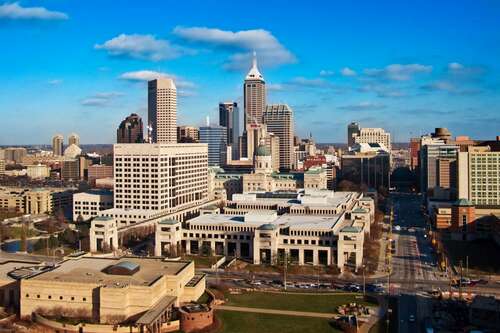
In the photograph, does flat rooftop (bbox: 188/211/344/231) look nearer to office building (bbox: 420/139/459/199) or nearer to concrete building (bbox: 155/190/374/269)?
concrete building (bbox: 155/190/374/269)

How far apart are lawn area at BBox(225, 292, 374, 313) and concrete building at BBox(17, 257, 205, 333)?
5.59m

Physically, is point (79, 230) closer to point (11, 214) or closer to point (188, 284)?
point (11, 214)

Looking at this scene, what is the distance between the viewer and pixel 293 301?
2805 inches

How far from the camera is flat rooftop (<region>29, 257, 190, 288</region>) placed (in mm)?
65250

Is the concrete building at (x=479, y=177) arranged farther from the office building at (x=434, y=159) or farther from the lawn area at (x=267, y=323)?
the lawn area at (x=267, y=323)

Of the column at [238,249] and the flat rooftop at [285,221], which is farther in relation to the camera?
the flat rooftop at [285,221]

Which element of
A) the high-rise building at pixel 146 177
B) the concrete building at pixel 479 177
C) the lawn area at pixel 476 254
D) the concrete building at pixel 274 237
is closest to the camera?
the lawn area at pixel 476 254

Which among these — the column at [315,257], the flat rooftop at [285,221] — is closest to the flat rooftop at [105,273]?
the column at [315,257]

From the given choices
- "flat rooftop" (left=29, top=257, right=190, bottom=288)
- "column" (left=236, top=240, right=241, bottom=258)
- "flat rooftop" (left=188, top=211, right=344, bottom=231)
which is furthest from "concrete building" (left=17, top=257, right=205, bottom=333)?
"flat rooftop" (left=188, top=211, right=344, bottom=231)

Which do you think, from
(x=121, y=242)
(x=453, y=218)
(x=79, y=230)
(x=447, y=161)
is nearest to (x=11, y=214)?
(x=79, y=230)

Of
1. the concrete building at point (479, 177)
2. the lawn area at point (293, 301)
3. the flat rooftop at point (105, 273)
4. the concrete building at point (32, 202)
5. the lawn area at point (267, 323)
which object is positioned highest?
the concrete building at point (479, 177)

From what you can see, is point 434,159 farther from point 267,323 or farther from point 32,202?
point 267,323

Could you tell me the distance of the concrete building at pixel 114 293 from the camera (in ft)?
200

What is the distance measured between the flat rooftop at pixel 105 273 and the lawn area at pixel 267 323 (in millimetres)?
9031
